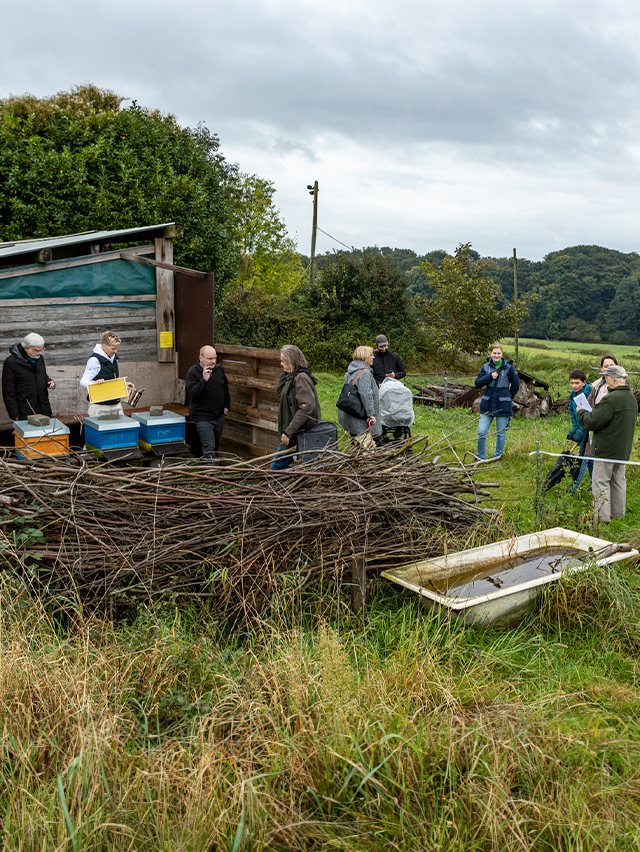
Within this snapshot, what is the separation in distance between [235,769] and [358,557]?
2.04 m

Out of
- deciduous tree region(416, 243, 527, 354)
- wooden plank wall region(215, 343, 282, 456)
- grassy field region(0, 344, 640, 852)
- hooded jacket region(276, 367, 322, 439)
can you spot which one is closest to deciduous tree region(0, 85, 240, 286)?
wooden plank wall region(215, 343, 282, 456)

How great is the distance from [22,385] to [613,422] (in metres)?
6.61

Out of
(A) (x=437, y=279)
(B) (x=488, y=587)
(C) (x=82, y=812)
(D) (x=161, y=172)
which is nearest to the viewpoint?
(C) (x=82, y=812)

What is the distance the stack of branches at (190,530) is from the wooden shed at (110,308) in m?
3.95

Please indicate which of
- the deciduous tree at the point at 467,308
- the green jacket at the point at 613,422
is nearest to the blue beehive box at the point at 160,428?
the green jacket at the point at 613,422

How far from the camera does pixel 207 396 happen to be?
7750mm

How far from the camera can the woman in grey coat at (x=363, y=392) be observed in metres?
7.78

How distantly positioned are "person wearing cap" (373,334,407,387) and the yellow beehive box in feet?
14.0

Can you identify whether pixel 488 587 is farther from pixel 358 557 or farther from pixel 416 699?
pixel 416 699

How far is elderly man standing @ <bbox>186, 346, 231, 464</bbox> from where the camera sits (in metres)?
7.66

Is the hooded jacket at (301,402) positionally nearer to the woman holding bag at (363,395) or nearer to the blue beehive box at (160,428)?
the woman holding bag at (363,395)

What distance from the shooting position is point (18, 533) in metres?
Answer: 4.59

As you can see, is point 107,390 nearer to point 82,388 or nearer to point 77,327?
point 82,388

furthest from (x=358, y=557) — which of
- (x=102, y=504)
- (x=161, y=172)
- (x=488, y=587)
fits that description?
(x=161, y=172)
